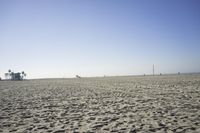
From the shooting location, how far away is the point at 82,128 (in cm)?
673

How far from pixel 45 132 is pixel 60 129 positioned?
0.55 meters

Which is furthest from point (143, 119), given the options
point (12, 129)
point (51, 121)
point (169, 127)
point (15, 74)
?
point (15, 74)

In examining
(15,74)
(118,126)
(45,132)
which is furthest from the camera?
(15,74)

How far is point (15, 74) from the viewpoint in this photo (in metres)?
112

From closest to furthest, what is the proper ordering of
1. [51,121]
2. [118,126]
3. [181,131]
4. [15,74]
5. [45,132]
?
[181,131]
[45,132]
[118,126]
[51,121]
[15,74]

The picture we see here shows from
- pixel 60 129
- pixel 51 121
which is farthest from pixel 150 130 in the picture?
pixel 51 121

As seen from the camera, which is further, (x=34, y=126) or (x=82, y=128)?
(x=34, y=126)

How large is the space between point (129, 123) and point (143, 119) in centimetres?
87

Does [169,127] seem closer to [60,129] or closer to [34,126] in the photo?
[60,129]

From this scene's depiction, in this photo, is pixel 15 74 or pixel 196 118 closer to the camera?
pixel 196 118

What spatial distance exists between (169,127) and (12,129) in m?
5.86

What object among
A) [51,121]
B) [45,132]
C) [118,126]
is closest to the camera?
[45,132]

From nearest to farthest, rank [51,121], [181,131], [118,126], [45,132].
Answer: [181,131]
[45,132]
[118,126]
[51,121]

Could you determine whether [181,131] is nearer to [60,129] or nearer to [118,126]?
[118,126]
